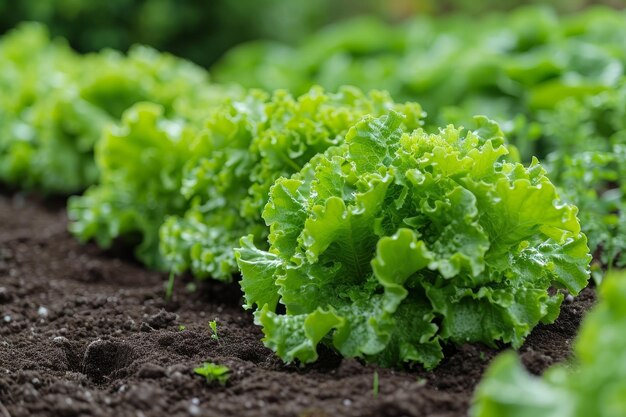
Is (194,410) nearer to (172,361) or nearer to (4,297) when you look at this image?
(172,361)

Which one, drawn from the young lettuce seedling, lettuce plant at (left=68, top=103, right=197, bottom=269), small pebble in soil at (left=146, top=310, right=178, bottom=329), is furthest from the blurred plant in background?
the young lettuce seedling

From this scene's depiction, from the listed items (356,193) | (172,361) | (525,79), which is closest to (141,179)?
(172,361)

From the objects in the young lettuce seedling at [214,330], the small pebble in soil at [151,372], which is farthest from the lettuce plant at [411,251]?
the small pebble in soil at [151,372]

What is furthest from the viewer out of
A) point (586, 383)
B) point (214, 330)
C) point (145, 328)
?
point (145, 328)

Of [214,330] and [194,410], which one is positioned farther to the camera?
[214,330]

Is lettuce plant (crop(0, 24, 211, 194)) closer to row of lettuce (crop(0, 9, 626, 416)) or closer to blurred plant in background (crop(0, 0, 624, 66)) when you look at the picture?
row of lettuce (crop(0, 9, 626, 416))

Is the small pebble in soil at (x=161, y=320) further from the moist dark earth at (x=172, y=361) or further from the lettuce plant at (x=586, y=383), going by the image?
the lettuce plant at (x=586, y=383)
